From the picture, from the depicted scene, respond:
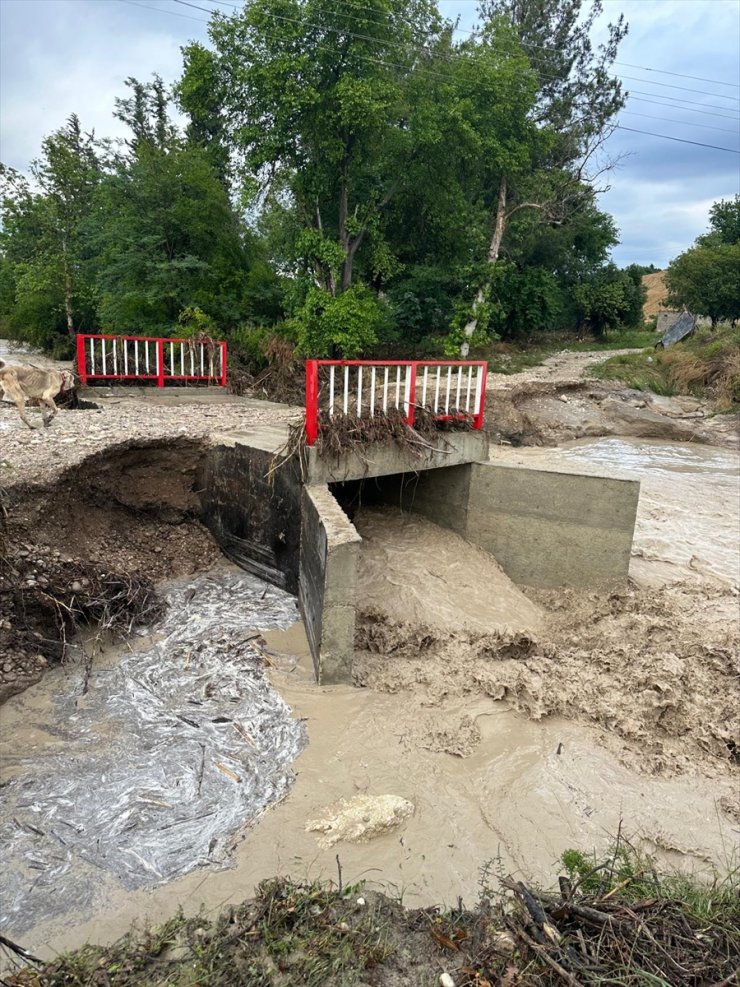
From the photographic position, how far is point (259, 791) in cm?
402

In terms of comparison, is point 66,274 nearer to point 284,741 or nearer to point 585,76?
point 284,741

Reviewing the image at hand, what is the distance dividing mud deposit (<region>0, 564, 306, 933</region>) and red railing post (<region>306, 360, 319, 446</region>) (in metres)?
2.06

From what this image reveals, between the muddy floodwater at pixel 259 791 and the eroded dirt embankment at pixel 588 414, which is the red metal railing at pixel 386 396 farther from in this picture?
the eroded dirt embankment at pixel 588 414

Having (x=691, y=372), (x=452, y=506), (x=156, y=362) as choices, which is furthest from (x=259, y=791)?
(x=691, y=372)

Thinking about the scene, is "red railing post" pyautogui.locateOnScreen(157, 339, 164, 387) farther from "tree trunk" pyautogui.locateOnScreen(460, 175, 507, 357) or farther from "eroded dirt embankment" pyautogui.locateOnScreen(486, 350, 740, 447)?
"tree trunk" pyautogui.locateOnScreen(460, 175, 507, 357)

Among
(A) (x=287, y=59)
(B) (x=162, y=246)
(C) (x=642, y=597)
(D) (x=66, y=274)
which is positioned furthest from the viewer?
(D) (x=66, y=274)

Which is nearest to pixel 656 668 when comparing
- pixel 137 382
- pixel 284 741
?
pixel 284 741

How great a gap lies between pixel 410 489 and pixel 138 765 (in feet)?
17.1

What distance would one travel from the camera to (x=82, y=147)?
2809cm

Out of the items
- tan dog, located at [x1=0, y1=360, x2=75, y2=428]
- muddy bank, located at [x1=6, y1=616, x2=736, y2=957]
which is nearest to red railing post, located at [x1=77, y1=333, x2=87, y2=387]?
tan dog, located at [x1=0, y1=360, x2=75, y2=428]

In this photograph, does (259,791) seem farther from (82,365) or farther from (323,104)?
(323,104)

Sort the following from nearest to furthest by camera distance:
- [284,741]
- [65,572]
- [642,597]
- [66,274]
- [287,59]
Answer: [284,741] < [65,572] < [642,597] < [287,59] < [66,274]

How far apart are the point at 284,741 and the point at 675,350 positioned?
2244 centimetres

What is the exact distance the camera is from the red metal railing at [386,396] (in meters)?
6.39
